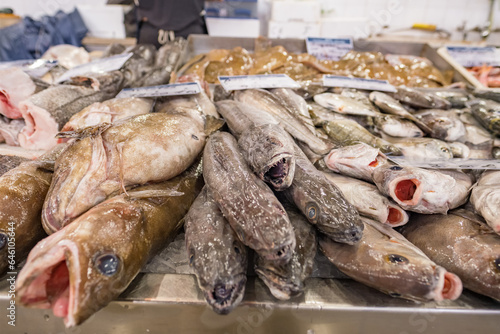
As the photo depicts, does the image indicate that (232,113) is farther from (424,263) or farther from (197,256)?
(424,263)

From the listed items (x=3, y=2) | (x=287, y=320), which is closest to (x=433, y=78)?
(x=287, y=320)

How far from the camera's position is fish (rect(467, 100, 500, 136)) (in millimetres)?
2943

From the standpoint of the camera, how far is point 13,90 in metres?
2.85

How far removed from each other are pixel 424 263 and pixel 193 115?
1887 millimetres

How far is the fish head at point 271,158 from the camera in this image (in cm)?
180

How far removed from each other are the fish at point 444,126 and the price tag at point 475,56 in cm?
238

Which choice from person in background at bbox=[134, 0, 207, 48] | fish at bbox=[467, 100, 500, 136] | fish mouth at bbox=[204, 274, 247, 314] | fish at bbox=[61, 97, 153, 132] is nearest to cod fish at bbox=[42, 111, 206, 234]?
fish at bbox=[61, 97, 153, 132]

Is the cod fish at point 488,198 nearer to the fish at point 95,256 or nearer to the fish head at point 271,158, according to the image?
the fish head at point 271,158

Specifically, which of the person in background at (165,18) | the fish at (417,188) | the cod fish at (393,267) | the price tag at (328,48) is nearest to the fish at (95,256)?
the cod fish at (393,267)

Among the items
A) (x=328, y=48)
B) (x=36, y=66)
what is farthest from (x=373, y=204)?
(x=36, y=66)

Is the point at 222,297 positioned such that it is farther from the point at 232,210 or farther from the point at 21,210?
the point at 21,210

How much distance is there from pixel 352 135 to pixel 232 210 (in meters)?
1.53

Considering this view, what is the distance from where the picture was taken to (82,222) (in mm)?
1519

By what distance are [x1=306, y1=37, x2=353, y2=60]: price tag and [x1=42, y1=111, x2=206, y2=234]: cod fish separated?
3.37 meters
